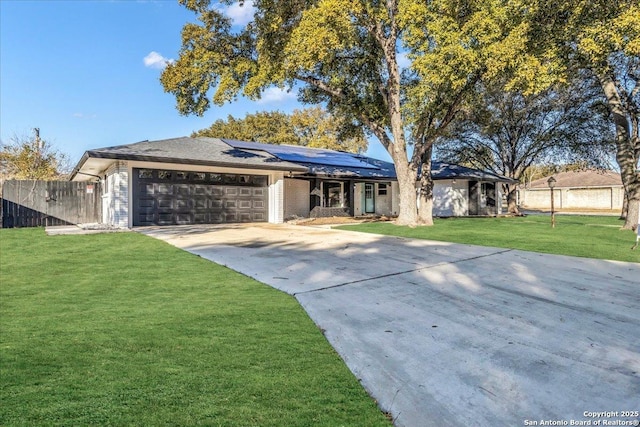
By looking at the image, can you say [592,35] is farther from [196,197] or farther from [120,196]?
[120,196]

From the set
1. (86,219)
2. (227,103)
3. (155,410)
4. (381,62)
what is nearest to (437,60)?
(381,62)

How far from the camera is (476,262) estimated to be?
652 cm

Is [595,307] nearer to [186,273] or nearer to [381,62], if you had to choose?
[186,273]

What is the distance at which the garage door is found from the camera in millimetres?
13430

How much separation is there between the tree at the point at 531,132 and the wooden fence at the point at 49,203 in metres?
18.4

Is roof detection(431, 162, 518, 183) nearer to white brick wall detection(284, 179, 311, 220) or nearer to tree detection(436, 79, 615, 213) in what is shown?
tree detection(436, 79, 615, 213)

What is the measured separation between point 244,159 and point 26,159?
1716 centimetres

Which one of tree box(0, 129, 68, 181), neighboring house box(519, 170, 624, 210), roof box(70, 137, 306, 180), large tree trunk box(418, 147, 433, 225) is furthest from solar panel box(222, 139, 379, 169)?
neighboring house box(519, 170, 624, 210)

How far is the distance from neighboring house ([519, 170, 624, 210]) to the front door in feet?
85.5

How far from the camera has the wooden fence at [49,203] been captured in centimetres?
1455

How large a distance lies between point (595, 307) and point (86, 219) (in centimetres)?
1842

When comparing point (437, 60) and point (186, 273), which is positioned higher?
point (437, 60)

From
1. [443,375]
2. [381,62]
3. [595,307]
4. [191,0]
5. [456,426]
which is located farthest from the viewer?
[381,62]

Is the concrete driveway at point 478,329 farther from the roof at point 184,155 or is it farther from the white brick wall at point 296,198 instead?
the white brick wall at point 296,198
